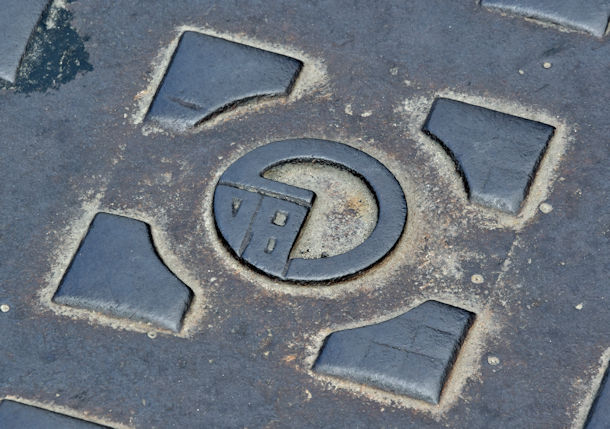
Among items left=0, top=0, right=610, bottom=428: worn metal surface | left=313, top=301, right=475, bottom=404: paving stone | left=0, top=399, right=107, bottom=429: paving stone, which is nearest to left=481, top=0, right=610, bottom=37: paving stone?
left=0, top=0, right=610, bottom=428: worn metal surface

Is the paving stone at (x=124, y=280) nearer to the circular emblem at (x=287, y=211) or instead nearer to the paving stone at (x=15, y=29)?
the circular emblem at (x=287, y=211)

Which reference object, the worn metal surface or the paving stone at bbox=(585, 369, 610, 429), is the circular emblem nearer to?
the worn metal surface

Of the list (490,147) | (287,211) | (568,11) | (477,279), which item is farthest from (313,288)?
(568,11)

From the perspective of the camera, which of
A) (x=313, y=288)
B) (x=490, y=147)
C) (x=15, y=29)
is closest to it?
(x=313, y=288)

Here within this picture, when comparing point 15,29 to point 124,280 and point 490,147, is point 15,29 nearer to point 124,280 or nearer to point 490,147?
point 124,280

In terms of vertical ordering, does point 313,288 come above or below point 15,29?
below

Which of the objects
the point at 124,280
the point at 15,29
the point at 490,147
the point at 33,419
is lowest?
the point at 33,419

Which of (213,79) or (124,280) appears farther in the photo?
(213,79)

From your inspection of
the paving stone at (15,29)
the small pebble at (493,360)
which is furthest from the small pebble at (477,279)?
the paving stone at (15,29)
